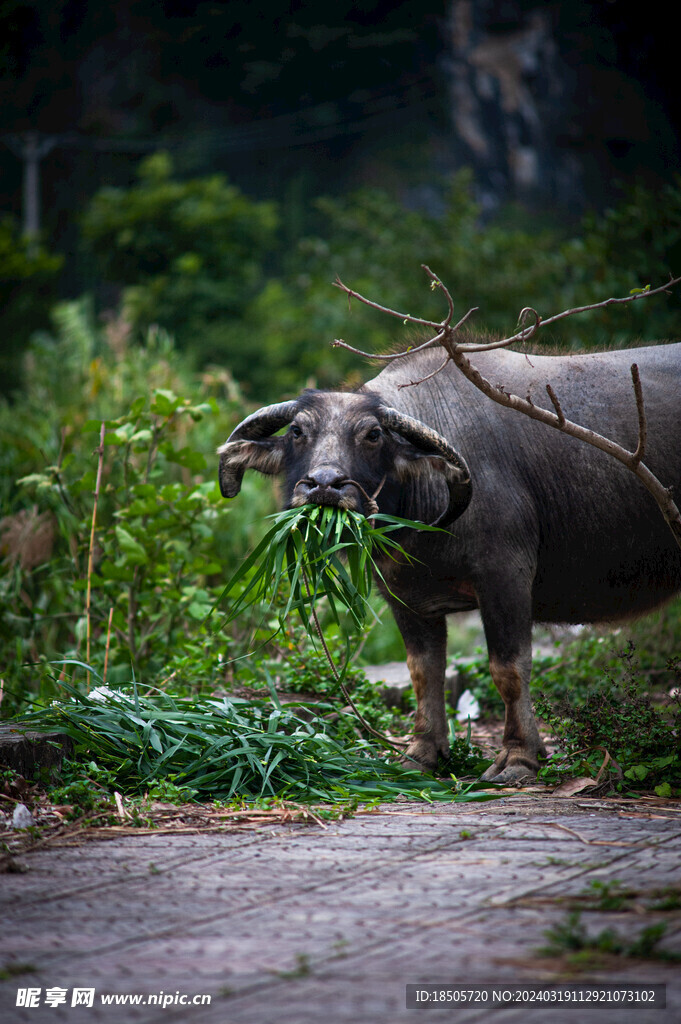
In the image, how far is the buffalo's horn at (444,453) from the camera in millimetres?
3918

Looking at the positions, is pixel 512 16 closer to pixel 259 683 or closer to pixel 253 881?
pixel 259 683

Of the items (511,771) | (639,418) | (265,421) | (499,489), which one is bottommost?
(511,771)

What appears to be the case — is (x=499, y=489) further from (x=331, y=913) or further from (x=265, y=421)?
(x=331, y=913)

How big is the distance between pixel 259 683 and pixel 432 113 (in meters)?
22.9

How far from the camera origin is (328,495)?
3775 millimetres

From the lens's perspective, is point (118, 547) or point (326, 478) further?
point (118, 547)

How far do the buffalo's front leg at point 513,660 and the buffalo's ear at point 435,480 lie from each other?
39cm

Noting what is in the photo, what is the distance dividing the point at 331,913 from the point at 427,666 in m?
2.24

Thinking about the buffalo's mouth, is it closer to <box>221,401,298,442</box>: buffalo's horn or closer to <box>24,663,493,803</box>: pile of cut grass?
<box>221,401,298,442</box>: buffalo's horn

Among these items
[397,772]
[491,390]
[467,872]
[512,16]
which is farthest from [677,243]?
[512,16]

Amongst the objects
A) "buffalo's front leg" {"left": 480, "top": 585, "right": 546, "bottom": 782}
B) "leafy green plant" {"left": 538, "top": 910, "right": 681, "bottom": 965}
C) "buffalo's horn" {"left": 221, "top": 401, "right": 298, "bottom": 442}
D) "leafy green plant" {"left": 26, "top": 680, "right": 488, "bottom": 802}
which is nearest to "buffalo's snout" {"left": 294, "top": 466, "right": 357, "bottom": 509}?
"buffalo's horn" {"left": 221, "top": 401, "right": 298, "bottom": 442}

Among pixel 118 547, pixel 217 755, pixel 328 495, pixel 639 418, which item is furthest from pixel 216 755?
pixel 118 547

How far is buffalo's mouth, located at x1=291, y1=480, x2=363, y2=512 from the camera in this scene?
3.78 m

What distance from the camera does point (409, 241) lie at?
12.8 m
